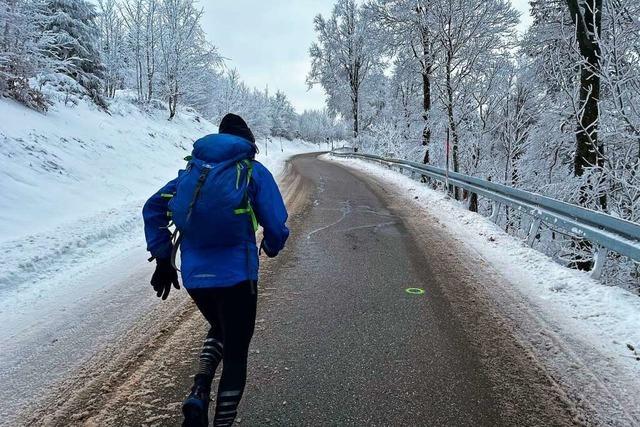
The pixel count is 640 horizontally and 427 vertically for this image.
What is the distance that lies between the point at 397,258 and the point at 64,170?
863cm

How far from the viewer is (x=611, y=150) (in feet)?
33.0

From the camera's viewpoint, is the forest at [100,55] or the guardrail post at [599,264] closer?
the guardrail post at [599,264]

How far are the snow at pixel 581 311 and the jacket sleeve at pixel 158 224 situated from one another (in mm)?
3045

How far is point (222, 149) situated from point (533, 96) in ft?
60.7

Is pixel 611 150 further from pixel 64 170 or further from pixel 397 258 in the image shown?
pixel 64 170

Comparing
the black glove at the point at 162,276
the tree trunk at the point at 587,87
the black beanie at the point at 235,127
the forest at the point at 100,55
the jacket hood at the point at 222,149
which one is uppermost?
the forest at the point at 100,55

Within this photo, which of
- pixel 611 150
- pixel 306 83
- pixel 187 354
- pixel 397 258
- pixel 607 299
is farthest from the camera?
pixel 306 83

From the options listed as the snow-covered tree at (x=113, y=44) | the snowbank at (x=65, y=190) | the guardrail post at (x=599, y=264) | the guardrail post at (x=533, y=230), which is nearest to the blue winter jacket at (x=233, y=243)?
the snowbank at (x=65, y=190)

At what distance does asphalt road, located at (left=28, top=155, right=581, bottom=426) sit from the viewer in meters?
2.71

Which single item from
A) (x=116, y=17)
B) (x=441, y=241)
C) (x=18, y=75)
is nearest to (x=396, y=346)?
(x=441, y=241)

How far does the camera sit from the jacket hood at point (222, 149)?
2.21 meters

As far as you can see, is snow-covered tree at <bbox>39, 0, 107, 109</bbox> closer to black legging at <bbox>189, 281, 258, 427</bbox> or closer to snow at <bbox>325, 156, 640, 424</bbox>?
snow at <bbox>325, 156, 640, 424</bbox>

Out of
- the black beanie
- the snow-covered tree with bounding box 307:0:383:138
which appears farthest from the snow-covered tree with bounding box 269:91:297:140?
the black beanie

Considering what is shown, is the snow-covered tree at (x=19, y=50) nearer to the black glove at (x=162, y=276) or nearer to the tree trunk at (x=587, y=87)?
the black glove at (x=162, y=276)
